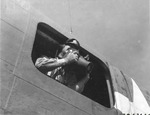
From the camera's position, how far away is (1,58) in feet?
11.6

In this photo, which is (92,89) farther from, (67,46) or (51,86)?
(51,86)

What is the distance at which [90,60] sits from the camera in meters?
5.58

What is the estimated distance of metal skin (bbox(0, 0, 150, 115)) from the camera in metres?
3.41

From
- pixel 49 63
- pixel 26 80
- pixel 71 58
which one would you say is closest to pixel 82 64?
pixel 71 58

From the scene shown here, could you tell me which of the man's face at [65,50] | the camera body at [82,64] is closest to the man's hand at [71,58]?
the man's face at [65,50]

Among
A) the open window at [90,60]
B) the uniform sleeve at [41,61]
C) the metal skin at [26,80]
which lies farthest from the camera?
the open window at [90,60]

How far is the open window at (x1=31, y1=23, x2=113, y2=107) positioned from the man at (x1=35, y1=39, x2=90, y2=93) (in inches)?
9.2

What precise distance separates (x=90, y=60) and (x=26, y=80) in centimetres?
213

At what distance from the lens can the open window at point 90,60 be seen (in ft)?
16.3

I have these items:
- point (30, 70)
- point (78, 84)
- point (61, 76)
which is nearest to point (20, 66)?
point (30, 70)

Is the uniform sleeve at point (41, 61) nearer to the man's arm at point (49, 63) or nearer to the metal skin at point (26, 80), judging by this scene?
the man's arm at point (49, 63)

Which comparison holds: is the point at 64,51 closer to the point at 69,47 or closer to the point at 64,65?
the point at 69,47

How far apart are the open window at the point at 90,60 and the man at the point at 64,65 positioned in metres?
0.23

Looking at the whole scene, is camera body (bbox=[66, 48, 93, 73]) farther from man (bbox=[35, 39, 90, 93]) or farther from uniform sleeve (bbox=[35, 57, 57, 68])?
uniform sleeve (bbox=[35, 57, 57, 68])
